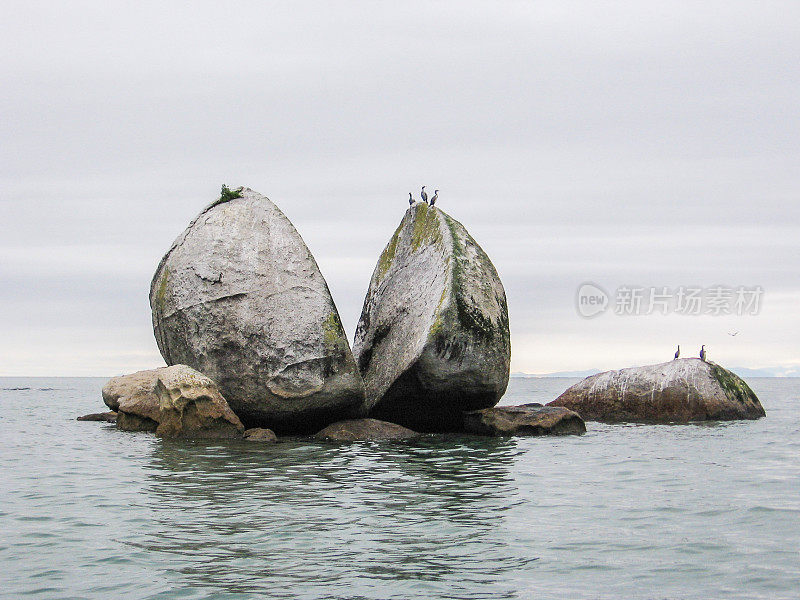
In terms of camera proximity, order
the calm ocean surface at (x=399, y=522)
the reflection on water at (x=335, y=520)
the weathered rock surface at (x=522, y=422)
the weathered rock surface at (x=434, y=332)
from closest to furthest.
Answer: the calm ocean surface at (x=399, y=522) → the reflection on water at (x=335, y=520) → the weathered rock surface at (x=434, y=332) → the weathered rock surface at (x=522, y=422)

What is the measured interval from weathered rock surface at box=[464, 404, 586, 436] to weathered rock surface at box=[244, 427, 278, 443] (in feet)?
14.7

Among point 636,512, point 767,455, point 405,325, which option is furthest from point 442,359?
point 636,512

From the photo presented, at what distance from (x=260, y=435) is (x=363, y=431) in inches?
83.5

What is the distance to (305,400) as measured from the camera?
59.7 ft

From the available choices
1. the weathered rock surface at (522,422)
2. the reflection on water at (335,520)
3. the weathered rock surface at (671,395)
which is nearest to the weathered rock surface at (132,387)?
the reflection on water at (335,520)

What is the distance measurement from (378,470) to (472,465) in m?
1.66

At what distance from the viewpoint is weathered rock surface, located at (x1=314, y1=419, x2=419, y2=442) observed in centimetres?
1811

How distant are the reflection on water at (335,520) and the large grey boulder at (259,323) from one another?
2.55 metres

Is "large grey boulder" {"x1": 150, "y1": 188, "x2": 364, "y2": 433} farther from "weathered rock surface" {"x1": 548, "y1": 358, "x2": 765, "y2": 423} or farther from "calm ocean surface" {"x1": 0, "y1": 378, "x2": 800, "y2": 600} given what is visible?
"weathered rock surface" {"x1": 548, "y1": 358, "x2": 765, "y2": 423}

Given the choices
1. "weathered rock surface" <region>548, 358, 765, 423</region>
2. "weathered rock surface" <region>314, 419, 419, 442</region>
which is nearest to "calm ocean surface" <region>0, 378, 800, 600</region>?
"weathered rock surface" <region>314, 419, 419, 442</region>

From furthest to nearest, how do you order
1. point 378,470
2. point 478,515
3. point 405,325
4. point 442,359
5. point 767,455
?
point 405,325 < point 442,359 < point 767,455 < point 378,470 < point 478,515

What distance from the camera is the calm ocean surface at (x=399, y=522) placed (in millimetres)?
7312

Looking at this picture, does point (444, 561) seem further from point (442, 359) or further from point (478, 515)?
point (442, 359)

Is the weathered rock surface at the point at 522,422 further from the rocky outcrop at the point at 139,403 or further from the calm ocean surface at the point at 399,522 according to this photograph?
the rocky outcrop at the point at 139,403
